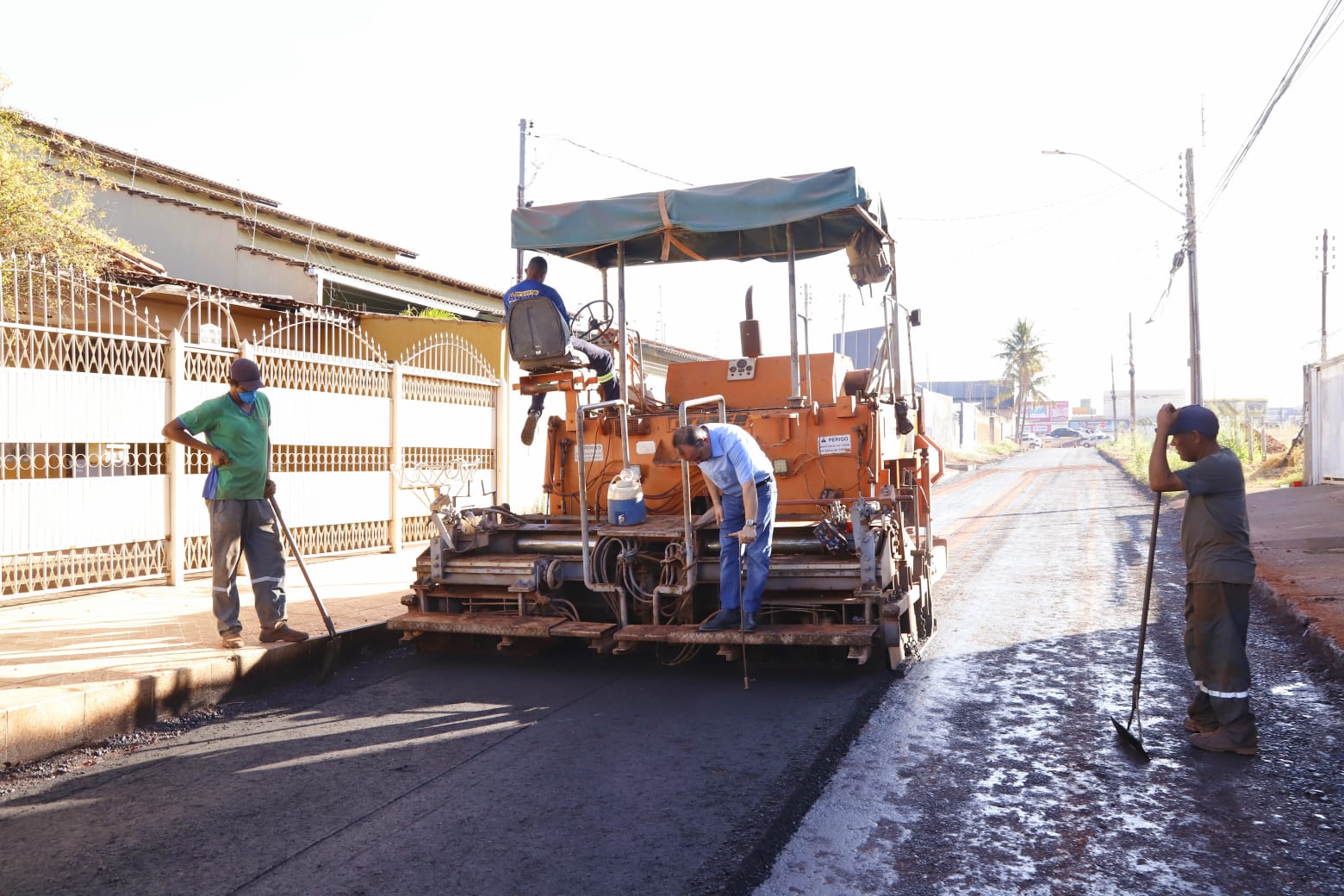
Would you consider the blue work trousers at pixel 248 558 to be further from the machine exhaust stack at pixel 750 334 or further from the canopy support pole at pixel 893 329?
the canopy support pole at pixel 893 329

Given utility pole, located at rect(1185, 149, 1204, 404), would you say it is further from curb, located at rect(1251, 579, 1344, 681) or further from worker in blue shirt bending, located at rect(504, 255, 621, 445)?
worker in blue shirt bending, located at rect(504, 255, 621, 445)

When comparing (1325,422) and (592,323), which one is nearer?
(592,323)

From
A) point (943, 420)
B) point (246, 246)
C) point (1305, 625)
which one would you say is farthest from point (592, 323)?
point (943, 420)

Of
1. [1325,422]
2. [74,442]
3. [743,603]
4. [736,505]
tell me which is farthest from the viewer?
[1325,422]

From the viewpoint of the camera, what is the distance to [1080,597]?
354 inches

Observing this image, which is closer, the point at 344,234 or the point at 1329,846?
the point at 1329,846

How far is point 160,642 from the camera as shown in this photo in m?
6.52

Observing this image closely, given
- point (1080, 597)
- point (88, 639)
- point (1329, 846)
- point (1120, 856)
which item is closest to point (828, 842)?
point (1120, 856)

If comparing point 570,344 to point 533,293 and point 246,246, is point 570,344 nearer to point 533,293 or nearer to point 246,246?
point 533,293

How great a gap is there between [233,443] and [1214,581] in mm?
5750

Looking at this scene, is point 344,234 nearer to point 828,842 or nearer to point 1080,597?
point 1080,597

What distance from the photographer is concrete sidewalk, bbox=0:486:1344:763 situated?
4.94 meters

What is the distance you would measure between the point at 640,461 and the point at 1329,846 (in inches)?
186

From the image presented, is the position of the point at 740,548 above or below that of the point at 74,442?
below
